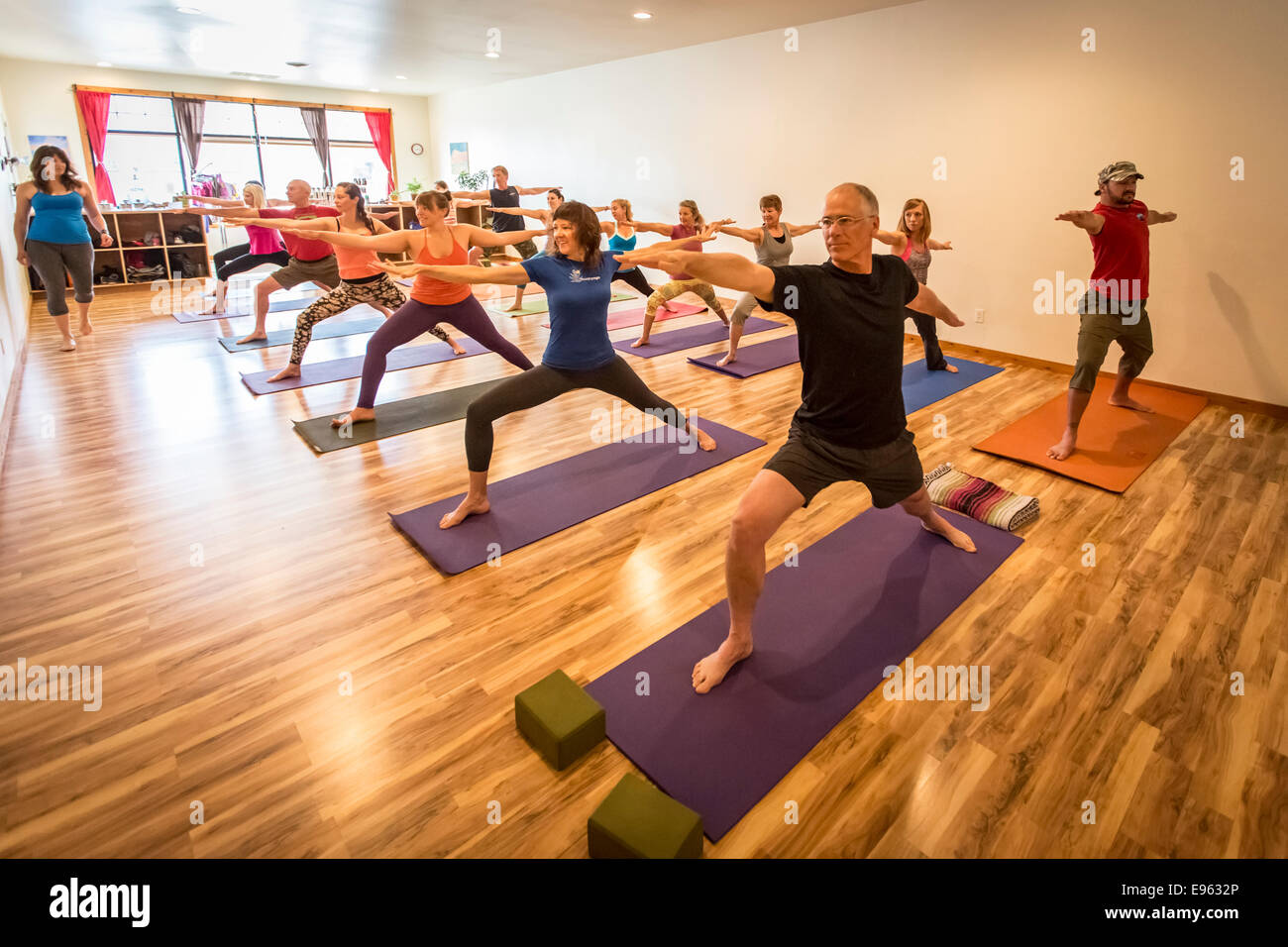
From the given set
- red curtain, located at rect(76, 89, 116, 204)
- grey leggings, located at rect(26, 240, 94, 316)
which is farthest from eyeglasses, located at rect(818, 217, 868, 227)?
red curtain, located at rect(76, 89, 116, 204)

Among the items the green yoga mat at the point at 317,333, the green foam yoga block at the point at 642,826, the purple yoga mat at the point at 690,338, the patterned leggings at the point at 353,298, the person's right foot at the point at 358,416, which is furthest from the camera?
the green yoga mat at the point at 317,333

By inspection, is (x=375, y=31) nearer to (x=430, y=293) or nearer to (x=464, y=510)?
(x=430, y=293)

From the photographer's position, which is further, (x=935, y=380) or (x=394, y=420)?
(x=935, y=380)

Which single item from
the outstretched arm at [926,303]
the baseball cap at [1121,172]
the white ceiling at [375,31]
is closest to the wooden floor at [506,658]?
the outstretched arm at [926,303]

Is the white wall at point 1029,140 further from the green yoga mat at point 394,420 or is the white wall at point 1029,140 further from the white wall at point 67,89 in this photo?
the white wall at point 67,89

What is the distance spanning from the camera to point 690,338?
5.76 meters

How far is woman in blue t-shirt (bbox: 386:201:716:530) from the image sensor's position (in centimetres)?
267

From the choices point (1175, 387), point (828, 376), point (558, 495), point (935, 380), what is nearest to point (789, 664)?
point (828, 376)

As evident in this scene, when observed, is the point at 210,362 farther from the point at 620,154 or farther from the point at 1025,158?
the point at 1025,158

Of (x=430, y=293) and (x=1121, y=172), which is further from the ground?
(x=1121, y=172)

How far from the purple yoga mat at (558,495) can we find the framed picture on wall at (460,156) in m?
9.44

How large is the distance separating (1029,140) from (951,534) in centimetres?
368

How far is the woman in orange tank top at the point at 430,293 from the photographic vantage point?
3.39 meters

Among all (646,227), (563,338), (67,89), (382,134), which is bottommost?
(563,338)
